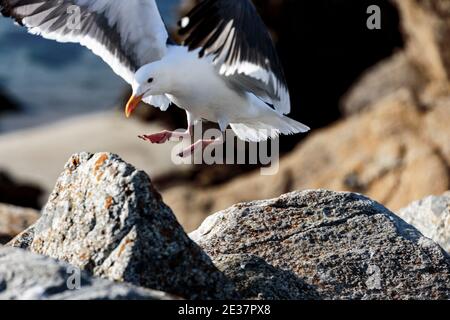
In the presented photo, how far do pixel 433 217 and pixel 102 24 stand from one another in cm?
286

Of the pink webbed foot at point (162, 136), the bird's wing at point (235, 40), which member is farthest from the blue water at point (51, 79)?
the bird's wing at point (235, 40)

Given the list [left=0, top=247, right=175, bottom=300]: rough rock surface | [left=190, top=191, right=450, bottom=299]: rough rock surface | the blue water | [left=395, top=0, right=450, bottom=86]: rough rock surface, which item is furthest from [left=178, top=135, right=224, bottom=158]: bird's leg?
the blue water

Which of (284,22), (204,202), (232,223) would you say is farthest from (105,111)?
(232,223)

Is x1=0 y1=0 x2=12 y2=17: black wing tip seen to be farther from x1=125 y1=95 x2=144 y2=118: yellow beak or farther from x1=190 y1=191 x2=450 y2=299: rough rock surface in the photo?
x1=190 y1=191 x2=450 y2=299: rough rock surface

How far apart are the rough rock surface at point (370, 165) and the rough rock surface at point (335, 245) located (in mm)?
3539

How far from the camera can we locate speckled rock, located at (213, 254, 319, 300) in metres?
4.61

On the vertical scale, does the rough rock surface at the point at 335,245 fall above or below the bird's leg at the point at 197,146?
below

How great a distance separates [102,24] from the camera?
7230 mm

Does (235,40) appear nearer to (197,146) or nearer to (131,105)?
(131,105)

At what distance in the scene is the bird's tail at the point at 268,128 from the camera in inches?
275

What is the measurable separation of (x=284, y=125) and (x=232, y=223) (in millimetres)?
1868

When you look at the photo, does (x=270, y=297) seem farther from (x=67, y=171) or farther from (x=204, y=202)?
(x=204, y=202)

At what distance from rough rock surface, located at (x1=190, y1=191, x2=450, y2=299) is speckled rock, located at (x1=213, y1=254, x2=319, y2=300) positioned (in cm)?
3

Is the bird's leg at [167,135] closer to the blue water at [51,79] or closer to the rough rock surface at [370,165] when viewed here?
the rough rock surface at [370,165]
